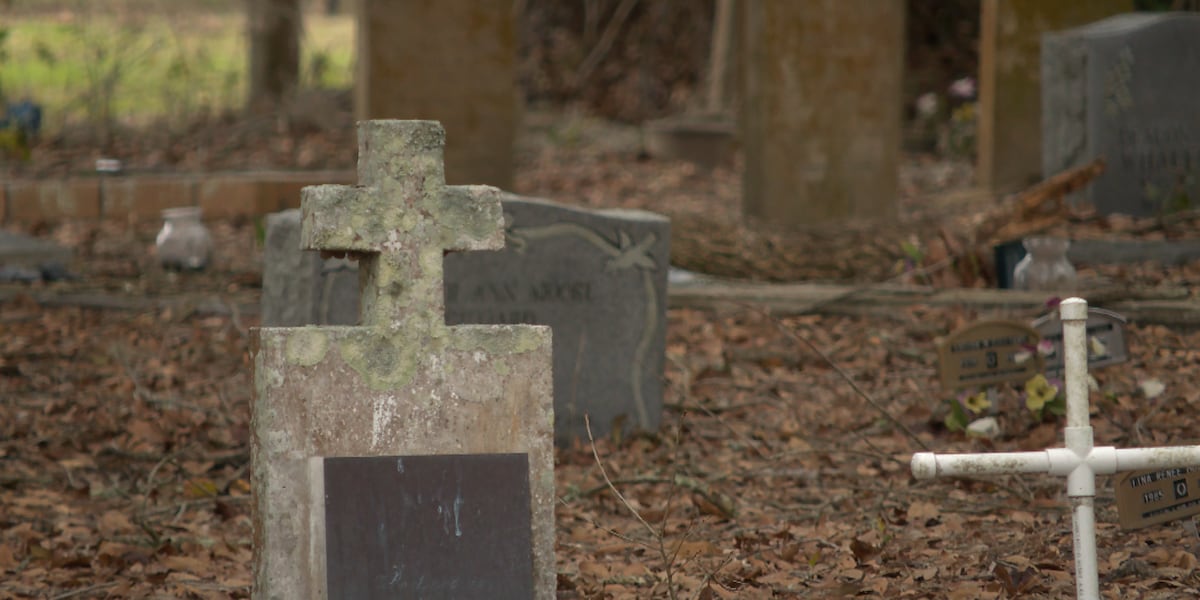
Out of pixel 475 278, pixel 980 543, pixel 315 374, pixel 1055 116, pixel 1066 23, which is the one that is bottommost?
pixel 980 543

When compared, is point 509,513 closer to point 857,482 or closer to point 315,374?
point 315,374

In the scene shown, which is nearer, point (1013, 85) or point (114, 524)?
point (114, 524)

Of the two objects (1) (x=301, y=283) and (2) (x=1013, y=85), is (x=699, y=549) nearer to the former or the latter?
(1) (x=301, y=283)

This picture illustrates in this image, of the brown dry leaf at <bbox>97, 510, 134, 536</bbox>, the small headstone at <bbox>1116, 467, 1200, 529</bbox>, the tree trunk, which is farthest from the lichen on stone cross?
the tree trunk

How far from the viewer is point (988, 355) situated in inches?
191

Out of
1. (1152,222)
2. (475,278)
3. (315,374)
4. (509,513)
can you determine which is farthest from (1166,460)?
(1152,222)

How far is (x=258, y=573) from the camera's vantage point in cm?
284

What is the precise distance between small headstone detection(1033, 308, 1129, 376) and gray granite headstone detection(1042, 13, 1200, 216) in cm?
337

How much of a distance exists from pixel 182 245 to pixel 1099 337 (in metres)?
5.27

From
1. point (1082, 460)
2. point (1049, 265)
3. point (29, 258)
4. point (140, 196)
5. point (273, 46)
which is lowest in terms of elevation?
point (1082, 460)

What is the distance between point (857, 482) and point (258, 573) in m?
2.30

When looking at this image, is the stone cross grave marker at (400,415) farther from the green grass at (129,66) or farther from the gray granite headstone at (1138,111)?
the green grass at (129,66)

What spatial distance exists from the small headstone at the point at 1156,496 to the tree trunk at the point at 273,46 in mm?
12418

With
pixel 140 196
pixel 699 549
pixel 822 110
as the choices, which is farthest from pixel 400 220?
pixel 140 196
